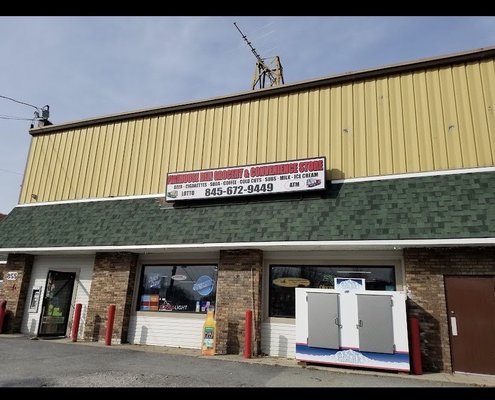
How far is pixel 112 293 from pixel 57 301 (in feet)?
11.1

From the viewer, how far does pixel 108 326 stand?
1391 cm

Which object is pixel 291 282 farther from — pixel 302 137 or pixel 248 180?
pixel 302 137

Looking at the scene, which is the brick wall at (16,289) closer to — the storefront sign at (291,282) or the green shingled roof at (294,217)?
the green shingled roof at (294,217)

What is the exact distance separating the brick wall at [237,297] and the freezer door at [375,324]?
333 cm

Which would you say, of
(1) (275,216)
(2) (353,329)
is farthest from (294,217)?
(2) (353,329)

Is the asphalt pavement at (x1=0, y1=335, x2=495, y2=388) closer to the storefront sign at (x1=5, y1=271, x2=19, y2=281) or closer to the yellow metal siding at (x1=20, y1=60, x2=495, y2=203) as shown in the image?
the storefront sign at (x1=5, y1=271, x2=19, y2=281)

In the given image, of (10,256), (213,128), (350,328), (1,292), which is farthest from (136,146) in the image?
(350,328)

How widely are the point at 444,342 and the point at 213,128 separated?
10.4m

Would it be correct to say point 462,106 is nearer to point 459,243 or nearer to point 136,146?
point 459,243

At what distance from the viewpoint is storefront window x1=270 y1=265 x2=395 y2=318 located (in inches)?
467

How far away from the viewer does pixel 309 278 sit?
A: 1260 centimetres

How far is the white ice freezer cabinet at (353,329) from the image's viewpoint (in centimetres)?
1020

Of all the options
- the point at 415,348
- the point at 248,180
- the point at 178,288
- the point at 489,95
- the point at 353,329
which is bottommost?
the point at 415,348

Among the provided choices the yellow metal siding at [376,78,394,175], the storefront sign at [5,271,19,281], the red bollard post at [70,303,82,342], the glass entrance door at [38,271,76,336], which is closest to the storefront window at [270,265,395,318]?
the yellow metal siding at [376,78,394,175]
